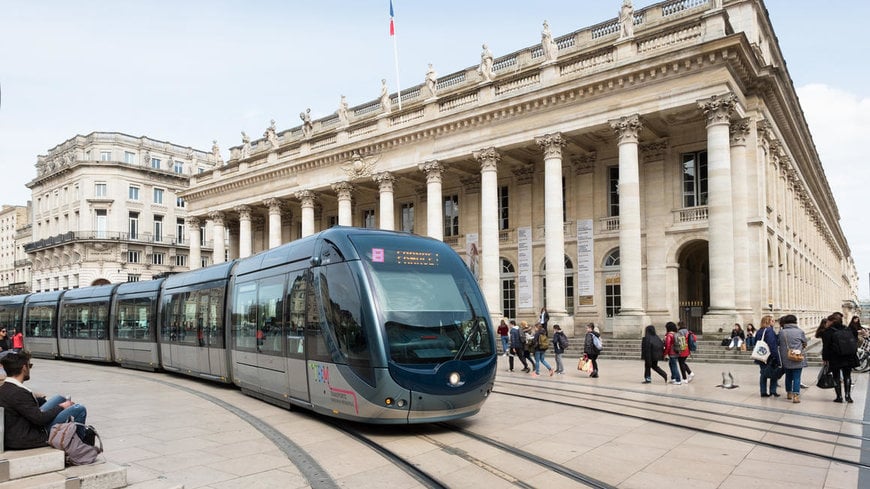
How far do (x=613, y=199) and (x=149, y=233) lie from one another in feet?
158

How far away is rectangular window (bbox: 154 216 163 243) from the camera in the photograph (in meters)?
61.0

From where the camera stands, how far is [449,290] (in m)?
9.37

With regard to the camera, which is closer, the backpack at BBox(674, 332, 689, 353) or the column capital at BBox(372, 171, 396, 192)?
the backpack at BBox(674, 332, 689, 353)

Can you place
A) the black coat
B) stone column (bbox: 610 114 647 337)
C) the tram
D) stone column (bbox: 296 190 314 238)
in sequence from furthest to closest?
stone column (bbox: 296 190 314 238) < stone column (bbox: 610 114 647 337) < the tram < the black coat

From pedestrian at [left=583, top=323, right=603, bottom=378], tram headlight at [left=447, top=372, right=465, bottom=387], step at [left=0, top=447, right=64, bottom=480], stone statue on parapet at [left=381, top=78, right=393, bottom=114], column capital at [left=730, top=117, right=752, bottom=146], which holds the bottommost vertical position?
pedestrian at [left=583, top=323, right=603, bottom=378]

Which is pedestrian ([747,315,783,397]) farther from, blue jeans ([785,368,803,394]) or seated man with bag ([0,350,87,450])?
seated man with bag ([0,350,87,450])

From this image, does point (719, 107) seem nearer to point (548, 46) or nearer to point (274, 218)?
point (548, 46)

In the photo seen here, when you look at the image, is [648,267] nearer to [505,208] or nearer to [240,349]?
[505,208]

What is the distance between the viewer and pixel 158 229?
2421 inches

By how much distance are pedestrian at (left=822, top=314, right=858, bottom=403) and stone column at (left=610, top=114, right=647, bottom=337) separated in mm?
11319

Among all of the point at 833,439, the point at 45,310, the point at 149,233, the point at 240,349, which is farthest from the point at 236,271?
the point at 149,233

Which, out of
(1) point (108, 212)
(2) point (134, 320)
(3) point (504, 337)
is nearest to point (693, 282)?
(3) point (504, 337)

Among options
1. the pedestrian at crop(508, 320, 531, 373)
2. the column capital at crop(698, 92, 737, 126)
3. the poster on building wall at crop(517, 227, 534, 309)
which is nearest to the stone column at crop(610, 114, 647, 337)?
the column capital at crop(698, 92, 737, 126)

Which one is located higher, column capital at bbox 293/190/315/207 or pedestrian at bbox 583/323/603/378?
column capital at bbox 293/190/315/207
